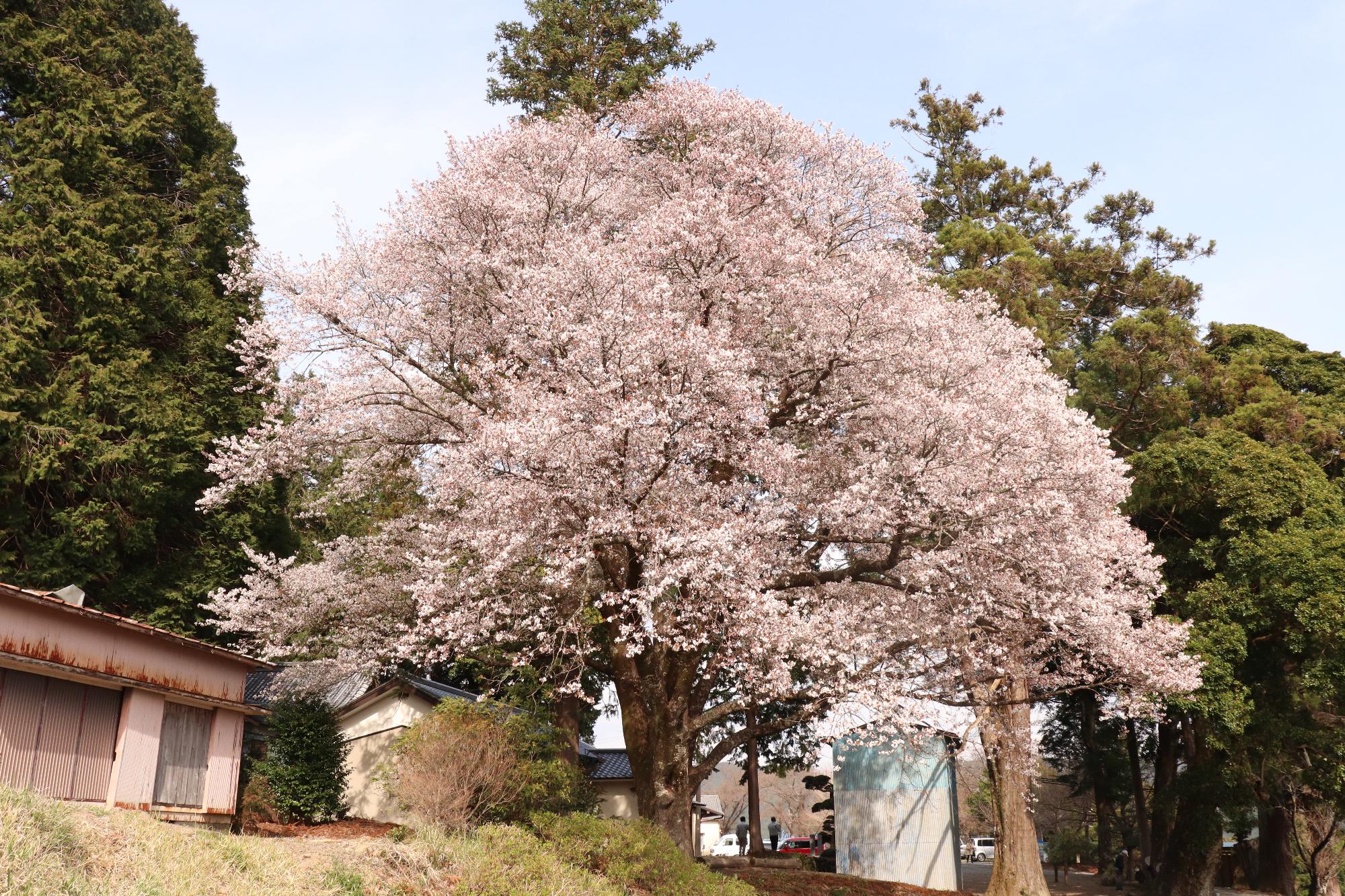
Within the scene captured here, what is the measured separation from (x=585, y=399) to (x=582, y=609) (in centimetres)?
337

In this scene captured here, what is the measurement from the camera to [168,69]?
24.5 meters

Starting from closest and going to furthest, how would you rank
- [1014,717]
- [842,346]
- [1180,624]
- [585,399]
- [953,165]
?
[585,399] < [842,346] < [1180,624] < [1014,717] < [953,165]

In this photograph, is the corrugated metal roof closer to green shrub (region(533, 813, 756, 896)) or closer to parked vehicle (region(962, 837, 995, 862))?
green shrub (region(533, 813, 756, 896))

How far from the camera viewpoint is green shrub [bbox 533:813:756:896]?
39.4ft

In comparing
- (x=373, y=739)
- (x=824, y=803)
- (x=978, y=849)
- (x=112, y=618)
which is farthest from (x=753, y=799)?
(x=978, y=849)

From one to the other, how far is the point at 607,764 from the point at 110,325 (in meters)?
20.0

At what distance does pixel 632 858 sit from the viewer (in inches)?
480

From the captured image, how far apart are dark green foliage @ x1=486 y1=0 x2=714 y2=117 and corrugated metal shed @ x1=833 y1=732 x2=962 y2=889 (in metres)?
18.1

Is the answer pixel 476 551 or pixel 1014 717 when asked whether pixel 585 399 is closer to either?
pixel 476 551

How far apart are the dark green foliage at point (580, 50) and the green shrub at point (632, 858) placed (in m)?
18.3

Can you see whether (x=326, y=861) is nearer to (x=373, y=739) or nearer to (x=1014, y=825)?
(x=373, y=739)

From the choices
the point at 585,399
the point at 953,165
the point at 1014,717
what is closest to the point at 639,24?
the point at 953,165

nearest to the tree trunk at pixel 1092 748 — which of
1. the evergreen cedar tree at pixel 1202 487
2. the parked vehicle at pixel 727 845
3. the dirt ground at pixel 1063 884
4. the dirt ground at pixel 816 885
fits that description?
the evergreen cedar tree at pixel 1202 487

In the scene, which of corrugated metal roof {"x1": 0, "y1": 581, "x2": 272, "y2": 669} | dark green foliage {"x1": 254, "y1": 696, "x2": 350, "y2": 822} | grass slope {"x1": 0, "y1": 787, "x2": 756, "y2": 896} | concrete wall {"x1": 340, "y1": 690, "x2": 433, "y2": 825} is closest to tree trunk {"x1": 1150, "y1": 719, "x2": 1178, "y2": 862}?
grass slope {"x1": 0, "y1": 787, "x2": 756, "y2": 896}
